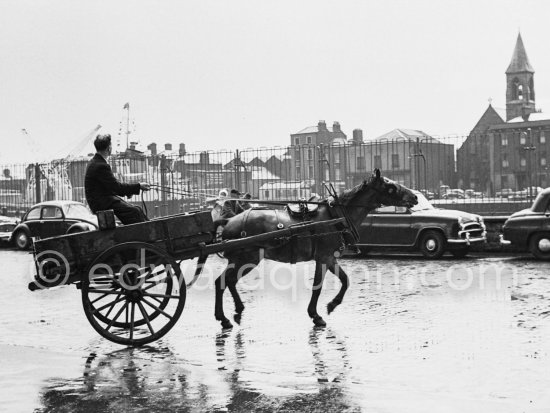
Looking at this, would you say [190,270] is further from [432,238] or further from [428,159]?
[428,159]

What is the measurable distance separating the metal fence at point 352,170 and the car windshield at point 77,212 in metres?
2.53

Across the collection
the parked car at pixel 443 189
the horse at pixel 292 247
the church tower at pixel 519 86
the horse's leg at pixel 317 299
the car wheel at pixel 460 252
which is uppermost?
the church tower at pixel 519 86

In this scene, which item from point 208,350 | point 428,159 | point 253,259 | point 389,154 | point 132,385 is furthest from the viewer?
point 389,154

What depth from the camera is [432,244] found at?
784 inches

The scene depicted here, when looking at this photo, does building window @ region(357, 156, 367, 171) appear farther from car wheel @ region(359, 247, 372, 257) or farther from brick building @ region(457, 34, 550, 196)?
car wheel @ region(359, 247, 372, 257)

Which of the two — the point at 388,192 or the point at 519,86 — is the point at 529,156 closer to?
the point at 388,192

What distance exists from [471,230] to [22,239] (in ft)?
49.3

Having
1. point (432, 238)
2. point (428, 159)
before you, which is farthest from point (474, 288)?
point (428, 159)

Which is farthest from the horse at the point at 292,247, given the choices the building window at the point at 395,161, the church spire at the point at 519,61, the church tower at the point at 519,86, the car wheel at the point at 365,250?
the church spire at the point at 519,61

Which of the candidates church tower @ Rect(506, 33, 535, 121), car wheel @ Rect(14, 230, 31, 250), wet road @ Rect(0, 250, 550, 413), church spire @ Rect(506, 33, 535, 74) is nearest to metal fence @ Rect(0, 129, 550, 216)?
car wheel @ Rect(14, 230, 31, 250)

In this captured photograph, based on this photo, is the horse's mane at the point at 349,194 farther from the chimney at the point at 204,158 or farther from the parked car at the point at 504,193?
the chimney at the point at 204,158

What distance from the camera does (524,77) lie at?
129 m

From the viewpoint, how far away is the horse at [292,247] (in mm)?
10445

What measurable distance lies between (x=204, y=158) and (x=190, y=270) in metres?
12.0
